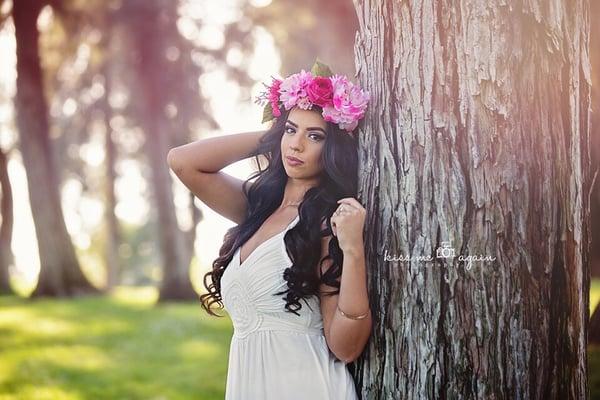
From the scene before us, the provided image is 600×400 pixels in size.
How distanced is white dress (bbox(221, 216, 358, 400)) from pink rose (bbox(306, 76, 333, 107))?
0.49 metres

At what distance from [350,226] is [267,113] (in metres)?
0.83

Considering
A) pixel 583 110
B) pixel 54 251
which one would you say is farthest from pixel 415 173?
pixel 54 251

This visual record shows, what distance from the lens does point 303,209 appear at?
309 centimetres

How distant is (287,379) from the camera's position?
119 inches

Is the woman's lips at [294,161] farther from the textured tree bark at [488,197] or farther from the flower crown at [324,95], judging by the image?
the textured tree bark at [488,197]

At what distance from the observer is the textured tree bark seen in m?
2.69

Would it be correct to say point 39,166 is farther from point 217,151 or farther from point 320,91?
point 320,91

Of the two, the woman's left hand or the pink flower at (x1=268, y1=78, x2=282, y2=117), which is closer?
the woman's left hand

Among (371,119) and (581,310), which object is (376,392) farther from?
(371,119)

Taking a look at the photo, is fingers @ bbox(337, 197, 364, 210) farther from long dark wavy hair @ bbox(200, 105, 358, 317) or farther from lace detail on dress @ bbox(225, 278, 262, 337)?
lace detail on dress @ bbox(225, 278, 262, 337)

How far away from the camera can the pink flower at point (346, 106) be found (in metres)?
2.97

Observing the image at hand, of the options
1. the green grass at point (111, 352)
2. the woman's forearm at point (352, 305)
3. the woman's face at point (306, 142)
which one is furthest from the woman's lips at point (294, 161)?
the green grass at point (111, 352)

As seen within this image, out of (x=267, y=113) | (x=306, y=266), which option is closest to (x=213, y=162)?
(x=267, y=113)

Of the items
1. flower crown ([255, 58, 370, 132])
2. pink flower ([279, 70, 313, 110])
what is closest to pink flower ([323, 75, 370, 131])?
flower crown ([255, 58, 370, 132])
